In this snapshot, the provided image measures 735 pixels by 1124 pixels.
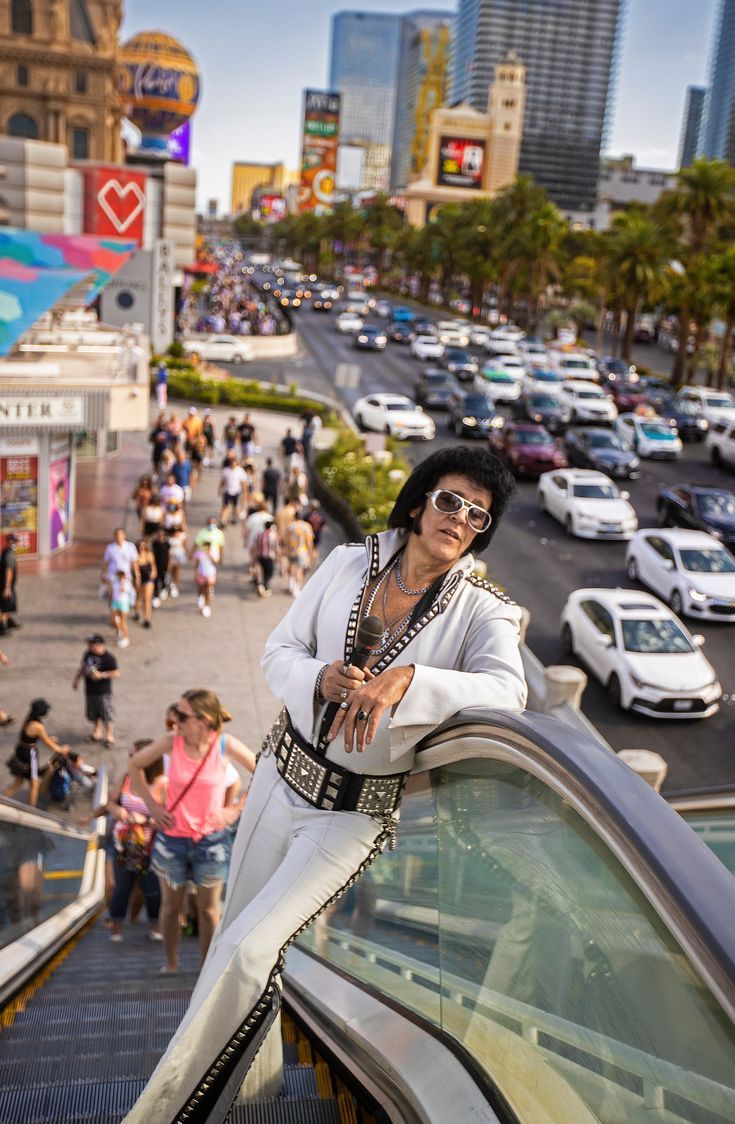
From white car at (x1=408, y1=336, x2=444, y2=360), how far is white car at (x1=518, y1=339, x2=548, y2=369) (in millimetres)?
4298

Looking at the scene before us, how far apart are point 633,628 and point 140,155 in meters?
69.6

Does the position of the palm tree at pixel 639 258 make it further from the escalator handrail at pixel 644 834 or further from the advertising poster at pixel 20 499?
the escalator handrail at pixel 644 834

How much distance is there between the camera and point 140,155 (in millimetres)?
76250

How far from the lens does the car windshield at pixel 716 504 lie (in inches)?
983

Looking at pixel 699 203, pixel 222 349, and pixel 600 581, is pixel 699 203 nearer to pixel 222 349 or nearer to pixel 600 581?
pixel 222 349

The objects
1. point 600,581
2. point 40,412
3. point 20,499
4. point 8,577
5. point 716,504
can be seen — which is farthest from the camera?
point 716,504

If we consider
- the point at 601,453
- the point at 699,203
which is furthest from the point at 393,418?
the point at 699,203

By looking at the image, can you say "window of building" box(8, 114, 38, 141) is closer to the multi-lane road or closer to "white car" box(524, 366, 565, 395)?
the multi-lane road

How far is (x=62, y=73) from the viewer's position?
64.5 metres

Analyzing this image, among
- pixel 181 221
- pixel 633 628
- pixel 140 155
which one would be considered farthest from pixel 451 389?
pixel 140 155

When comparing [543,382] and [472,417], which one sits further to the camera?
[543,382]

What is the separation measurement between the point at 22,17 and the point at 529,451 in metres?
49.2

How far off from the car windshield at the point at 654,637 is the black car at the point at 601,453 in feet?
52.6

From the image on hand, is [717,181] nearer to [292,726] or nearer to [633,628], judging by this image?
[633,628]
